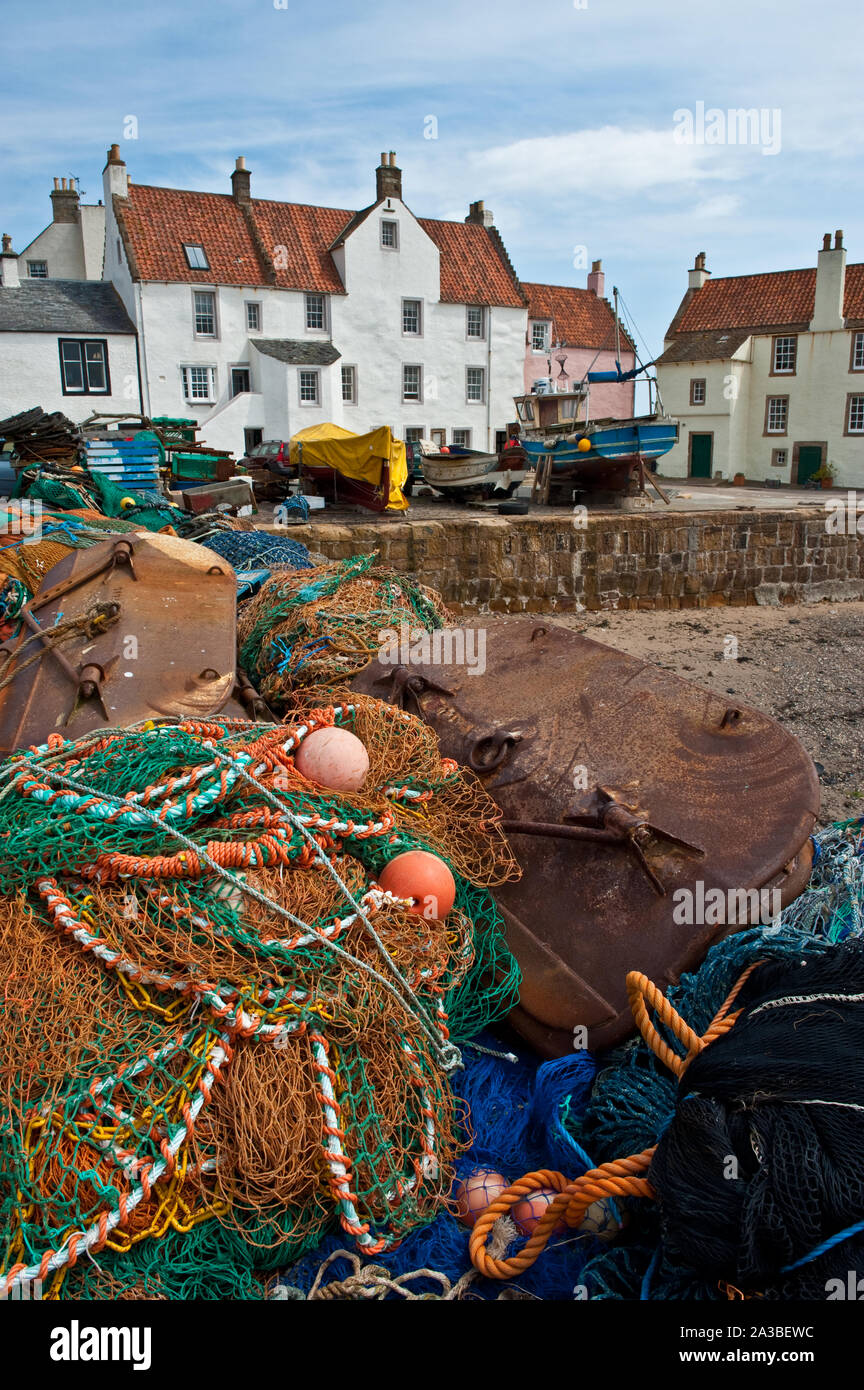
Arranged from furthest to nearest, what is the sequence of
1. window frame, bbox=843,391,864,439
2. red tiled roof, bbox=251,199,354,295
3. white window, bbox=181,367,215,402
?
window frame, bbox=843,391,864,439, red tiled roof, bbox=251,199,354,295, white window, bbox=181,367,215,402

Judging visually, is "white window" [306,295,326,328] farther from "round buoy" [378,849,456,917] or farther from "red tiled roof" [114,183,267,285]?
"round buoy" [378,849,456,917]

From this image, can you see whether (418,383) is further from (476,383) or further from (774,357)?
(774,357)

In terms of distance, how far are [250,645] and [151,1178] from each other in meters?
2.78

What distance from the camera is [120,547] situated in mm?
4410

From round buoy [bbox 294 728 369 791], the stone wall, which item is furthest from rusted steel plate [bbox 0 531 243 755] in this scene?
the stone wall

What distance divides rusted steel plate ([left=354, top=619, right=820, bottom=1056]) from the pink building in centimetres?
3426

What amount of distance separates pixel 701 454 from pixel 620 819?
33.5m

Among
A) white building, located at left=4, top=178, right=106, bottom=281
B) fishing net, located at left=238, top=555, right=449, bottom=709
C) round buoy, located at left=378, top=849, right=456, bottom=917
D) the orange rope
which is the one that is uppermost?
white building, located at left=4, top=178, right=106, bottom=281

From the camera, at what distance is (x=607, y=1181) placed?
2.21 metres

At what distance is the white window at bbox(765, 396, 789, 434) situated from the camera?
3259 cm

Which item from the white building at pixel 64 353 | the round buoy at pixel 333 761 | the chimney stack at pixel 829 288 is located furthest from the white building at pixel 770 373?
the round buoy at pixel 333 761

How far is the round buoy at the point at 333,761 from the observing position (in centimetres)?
313

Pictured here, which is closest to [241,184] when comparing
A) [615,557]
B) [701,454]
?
[701,454]

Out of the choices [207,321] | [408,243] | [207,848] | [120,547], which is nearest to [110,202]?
[207,321]
